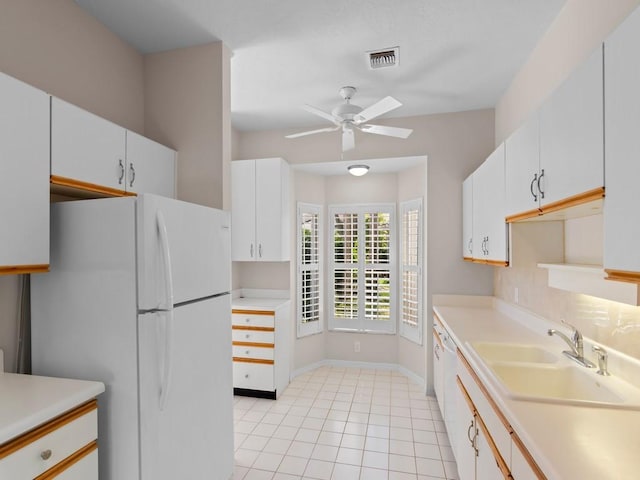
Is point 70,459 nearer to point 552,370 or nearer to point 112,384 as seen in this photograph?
point 112,384

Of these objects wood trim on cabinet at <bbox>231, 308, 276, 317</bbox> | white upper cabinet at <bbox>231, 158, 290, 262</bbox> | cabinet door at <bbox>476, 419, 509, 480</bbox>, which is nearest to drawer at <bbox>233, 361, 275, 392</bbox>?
wood trim on cabinet at <bbox>231, 308, 276, 317</bbox>

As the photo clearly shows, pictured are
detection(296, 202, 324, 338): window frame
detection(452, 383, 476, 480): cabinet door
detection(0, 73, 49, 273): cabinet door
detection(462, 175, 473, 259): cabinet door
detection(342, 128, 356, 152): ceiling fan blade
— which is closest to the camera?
detection(0, 73, 49, 273): cabinet door

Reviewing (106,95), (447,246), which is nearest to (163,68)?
(106,95)

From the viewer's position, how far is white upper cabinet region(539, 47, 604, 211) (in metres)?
1.17

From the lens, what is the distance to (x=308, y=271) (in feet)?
14.6

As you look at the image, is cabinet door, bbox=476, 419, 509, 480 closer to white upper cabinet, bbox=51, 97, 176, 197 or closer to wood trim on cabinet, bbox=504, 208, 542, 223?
wood trim on cabinet, bbox=504, 208, 542, 223

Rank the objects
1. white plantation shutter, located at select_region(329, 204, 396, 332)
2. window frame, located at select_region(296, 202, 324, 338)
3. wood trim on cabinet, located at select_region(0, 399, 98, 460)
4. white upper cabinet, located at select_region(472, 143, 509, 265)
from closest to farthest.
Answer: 1. wood trim on cabinet, located at select_region(0, 399, 98, 460)
2. white upper cabinet, located at select_region(472, 143, 509, 265)
3. window frame, located at select_region(296, 202, 324, 338)
4. white plantation shutter, located at select_region(329, 204, 396, 332)

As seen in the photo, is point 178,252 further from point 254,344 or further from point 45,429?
point 254,344

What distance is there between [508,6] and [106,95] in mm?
2483

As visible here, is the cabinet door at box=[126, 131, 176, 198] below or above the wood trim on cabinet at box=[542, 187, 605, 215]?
above

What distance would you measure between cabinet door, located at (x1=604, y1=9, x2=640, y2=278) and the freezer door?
5.58ft

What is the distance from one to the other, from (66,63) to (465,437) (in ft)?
10.1

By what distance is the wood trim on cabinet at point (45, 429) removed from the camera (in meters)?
1.15

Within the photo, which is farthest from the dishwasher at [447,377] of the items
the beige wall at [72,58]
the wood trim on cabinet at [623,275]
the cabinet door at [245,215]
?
the beige wall at [72,58]
